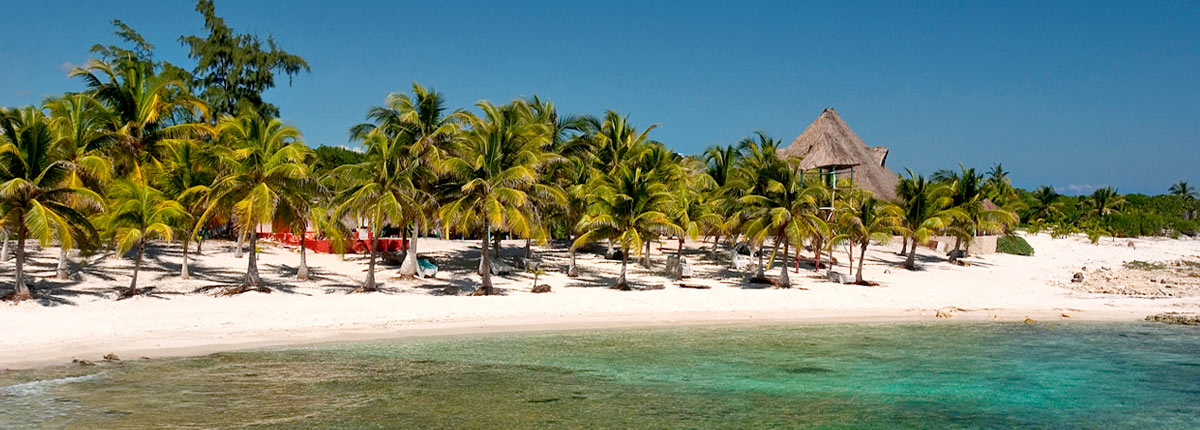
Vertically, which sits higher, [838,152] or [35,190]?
[838,152]

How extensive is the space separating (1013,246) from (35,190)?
42.7m

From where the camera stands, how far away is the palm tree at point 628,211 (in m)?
24.0

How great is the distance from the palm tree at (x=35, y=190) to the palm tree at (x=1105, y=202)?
7510 centimetres

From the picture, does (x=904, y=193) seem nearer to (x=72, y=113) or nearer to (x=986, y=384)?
(x=986, y=384)

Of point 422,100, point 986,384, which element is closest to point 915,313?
point 986,384

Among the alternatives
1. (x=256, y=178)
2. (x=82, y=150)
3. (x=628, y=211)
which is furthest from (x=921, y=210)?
(x=82, y=150)

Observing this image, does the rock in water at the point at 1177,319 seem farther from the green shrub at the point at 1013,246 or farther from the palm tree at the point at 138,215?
the palm tree at the point at 138,215

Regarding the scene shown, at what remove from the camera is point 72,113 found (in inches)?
837

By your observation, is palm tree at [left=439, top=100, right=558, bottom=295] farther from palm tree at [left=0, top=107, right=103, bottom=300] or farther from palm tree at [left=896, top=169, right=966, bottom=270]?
palm tree at [left=896, top=169, right=966, bottom=270]

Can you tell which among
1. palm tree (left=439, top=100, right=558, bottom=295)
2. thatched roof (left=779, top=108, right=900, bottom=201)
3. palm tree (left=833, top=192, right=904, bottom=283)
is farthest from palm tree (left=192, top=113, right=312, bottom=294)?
thatched roof (left=779, top=108, right=900, bottom=201)

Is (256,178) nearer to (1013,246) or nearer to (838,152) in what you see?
(838,152)

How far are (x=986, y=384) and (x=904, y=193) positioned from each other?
20.5 metres

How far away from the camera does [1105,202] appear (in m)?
70.8

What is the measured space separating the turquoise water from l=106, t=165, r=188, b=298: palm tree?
589 centimetres
